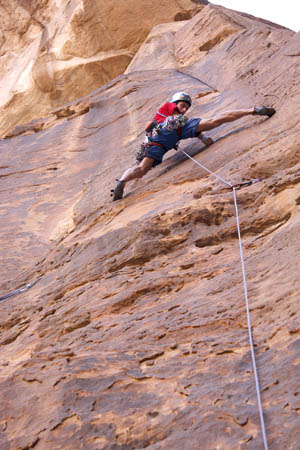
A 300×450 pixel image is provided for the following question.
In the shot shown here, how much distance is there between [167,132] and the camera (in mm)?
6258

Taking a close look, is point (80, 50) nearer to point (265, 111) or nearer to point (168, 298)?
point (265, 111)

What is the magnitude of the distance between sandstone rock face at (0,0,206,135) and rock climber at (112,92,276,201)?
27.3ft

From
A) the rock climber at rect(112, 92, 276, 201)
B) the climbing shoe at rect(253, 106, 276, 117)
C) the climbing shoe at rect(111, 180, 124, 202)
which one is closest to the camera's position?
the climbing shoe at rect(253, 106, 276, 117)

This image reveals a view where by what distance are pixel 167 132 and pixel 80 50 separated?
8.94 meters

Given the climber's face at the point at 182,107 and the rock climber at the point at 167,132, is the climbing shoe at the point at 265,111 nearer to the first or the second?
the rock climber at the point at 167,132

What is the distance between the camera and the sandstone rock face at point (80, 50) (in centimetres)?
1388

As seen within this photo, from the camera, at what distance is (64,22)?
14.2 meters

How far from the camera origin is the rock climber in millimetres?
6117

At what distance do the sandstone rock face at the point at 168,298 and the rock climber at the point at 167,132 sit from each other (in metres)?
0.16

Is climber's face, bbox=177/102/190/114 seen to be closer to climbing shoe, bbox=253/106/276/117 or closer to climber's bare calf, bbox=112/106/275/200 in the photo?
climber's bare calf, bbox=112/106/275/200

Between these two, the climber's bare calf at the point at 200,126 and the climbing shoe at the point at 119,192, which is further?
the climbing shoe at the point at 119,192

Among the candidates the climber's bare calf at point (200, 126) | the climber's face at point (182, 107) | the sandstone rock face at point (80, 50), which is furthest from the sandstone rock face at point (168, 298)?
the sandstone rock face at point (80, 50)

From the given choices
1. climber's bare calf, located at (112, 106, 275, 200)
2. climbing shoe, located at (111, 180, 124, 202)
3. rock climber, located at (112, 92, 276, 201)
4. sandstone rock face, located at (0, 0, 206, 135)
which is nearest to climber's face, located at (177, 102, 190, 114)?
rock climber, located at (112, 92, 276, 201)

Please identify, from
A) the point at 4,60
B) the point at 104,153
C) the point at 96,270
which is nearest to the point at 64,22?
the point at 4,60
